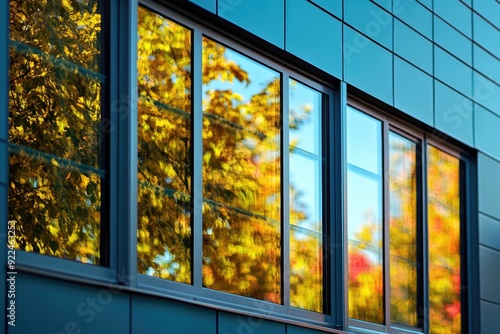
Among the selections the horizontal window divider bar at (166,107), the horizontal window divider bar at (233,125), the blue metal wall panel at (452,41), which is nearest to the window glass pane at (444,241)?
the blue metal wall panel at (452,41)

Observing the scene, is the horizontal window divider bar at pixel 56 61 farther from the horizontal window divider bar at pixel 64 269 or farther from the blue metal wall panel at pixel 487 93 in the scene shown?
the blue metal wall panel at pixel 487 93

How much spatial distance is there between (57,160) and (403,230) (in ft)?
13.2

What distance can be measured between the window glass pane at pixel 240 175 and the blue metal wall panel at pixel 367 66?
2.77 feet

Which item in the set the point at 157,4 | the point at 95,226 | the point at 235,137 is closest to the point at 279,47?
the point at 235,137

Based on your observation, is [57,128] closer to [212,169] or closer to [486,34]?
[212,169]

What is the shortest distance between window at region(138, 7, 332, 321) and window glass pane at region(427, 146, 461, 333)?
1793mm

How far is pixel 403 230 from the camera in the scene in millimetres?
8562

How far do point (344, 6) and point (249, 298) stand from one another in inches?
94.9

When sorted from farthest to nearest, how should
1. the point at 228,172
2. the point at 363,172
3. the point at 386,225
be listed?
the point at 386,225, the point at 363,172, the point at 228,172

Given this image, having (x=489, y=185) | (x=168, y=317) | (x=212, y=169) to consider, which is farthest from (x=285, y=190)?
(x=489, y=185)

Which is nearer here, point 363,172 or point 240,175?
point 240,175

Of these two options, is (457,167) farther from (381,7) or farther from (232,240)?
(232,240)

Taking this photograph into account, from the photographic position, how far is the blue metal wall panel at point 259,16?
6.46 m

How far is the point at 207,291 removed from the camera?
20.0ft
